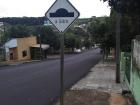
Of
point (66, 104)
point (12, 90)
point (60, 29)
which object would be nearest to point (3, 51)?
point (12, 90)

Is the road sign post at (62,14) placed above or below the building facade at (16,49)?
above

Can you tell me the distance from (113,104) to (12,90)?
608 cm

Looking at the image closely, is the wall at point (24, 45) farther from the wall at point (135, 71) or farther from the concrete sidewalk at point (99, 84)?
the wall at point (135, 71)

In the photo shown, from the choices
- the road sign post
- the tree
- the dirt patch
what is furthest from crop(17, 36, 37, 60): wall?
the road sign post

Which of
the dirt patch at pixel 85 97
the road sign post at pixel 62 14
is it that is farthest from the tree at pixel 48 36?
the road sign post at pixel 62 14

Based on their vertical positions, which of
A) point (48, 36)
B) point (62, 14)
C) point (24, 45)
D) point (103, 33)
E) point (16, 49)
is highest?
point (48, 36)

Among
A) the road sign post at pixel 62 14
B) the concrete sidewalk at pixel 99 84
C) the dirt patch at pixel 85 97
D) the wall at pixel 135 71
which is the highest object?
the road sign post at pixel 62 14

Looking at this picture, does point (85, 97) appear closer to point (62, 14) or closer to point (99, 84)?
point (99, 84)

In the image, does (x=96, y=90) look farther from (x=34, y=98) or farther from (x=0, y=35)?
(x=0, y=35)

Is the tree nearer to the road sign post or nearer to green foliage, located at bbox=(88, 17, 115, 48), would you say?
green foliage, located at bbox=(88, 17, 115, 48)

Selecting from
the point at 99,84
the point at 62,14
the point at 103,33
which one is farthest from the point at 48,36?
the point at 62,14

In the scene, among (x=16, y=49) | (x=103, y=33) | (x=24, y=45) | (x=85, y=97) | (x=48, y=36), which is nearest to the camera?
(x=85, y=97)

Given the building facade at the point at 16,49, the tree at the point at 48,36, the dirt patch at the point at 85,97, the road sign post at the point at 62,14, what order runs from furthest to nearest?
the tree at the point at 48,36, the building facade at the point at 16,49, the dirt patch at the point at 85,97, the road sign post at the point at 62,14

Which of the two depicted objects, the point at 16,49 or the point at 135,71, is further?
the point at 16,49
